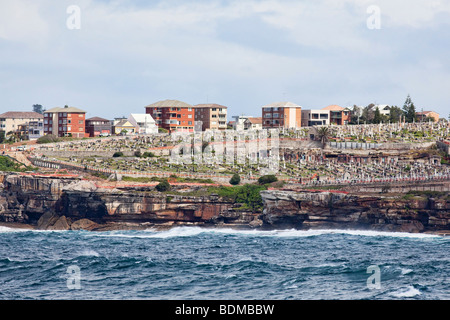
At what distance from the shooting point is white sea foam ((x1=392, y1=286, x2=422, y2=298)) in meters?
48.3

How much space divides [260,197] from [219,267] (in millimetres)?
37596

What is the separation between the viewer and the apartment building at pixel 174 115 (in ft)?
532

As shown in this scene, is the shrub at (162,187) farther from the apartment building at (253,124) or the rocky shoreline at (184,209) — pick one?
the apartment building at (253,124)

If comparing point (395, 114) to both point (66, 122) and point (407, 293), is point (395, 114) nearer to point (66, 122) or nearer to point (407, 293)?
point (66, 122)

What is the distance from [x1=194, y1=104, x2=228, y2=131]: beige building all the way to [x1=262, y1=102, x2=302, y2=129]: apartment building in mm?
17574

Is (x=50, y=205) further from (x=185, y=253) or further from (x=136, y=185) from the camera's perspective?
(x=185, y=253)

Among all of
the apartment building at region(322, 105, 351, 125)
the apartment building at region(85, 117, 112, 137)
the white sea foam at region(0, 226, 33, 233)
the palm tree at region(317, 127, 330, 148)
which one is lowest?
the white sea foam at region(0, 226, 33, 233)

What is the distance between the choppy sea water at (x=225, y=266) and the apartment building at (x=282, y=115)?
66630mm

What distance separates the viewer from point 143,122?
529 feet

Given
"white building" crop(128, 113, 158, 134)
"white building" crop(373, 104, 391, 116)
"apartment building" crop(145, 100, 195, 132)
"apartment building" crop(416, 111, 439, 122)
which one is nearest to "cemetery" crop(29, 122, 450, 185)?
"white building" crop(128, 113, 158, 134)

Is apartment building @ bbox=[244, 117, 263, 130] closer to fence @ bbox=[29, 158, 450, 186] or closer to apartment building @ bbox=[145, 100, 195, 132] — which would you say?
apartment building @ bbox=[145, 100, 195, 132]

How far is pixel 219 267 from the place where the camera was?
60.9 metres

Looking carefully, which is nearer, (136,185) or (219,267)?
(219,267)
